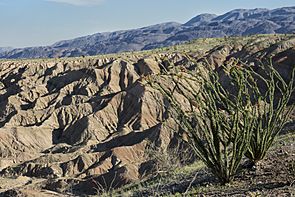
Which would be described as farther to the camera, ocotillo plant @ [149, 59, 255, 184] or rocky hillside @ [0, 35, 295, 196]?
rocky hillside @ [0, 35, 295, 196]

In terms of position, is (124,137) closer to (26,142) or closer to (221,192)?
(26,142)

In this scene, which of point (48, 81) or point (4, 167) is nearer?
point (4, 167)

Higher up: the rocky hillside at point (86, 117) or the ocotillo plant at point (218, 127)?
the ocotillo plant at point (218, 127)

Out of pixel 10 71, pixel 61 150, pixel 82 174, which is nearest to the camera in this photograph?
pixel 82 174

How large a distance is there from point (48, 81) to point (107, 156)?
31.3m

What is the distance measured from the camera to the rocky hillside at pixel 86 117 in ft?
117

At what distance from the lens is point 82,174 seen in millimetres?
35469

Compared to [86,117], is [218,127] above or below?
above

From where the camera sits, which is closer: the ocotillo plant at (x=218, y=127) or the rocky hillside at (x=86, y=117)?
the ocotillo plant at (x=218, y=127)

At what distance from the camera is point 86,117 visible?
163 ft

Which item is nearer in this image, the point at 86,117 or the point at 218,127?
the point at 218,127

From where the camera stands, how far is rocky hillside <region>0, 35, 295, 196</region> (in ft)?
117

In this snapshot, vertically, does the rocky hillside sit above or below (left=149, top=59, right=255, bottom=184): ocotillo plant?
below

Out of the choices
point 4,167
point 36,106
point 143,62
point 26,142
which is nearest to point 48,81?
point 36,106
